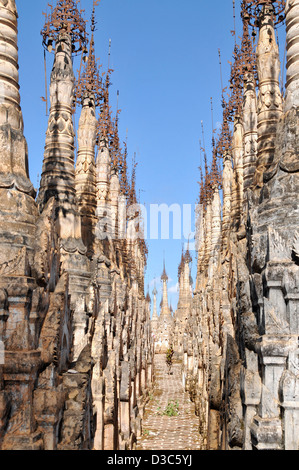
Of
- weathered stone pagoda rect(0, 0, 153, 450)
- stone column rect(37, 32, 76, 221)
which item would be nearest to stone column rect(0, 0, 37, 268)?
weathered stone pagoda rect(0, 0, 153, 450)

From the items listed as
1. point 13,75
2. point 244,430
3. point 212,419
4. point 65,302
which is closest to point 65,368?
point 65,302

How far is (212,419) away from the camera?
8.91m

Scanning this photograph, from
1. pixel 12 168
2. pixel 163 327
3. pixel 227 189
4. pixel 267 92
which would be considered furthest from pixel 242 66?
pixel 163 327

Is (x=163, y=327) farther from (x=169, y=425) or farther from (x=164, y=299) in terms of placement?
(x=169, y=425)

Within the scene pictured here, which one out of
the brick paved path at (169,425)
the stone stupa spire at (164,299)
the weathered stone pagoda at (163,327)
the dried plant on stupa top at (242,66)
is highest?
the dried plant on stupa top at (242,66)

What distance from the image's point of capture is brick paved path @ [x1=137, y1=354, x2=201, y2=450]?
16.2m

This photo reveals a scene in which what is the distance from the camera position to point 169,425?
64.5 feet

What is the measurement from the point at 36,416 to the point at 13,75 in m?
3.83

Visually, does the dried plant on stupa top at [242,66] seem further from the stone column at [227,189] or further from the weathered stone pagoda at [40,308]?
the weathered stone pagoda at [40,308]

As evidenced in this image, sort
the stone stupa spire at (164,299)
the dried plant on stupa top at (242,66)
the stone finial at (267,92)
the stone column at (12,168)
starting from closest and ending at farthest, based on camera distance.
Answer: the stone column at (12,168)
the stone finial at (267,92)
the dried plant on stupa top at (242,66)
the stone stupa spire at (164,299)

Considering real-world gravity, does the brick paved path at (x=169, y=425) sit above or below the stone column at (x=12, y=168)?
below

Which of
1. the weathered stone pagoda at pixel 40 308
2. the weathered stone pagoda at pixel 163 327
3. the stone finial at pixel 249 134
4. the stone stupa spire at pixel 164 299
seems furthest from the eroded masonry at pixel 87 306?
the stone stupa spire at pixel 164 299

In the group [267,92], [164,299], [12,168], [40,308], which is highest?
[267,92]

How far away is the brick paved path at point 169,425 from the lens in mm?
A: 16172
